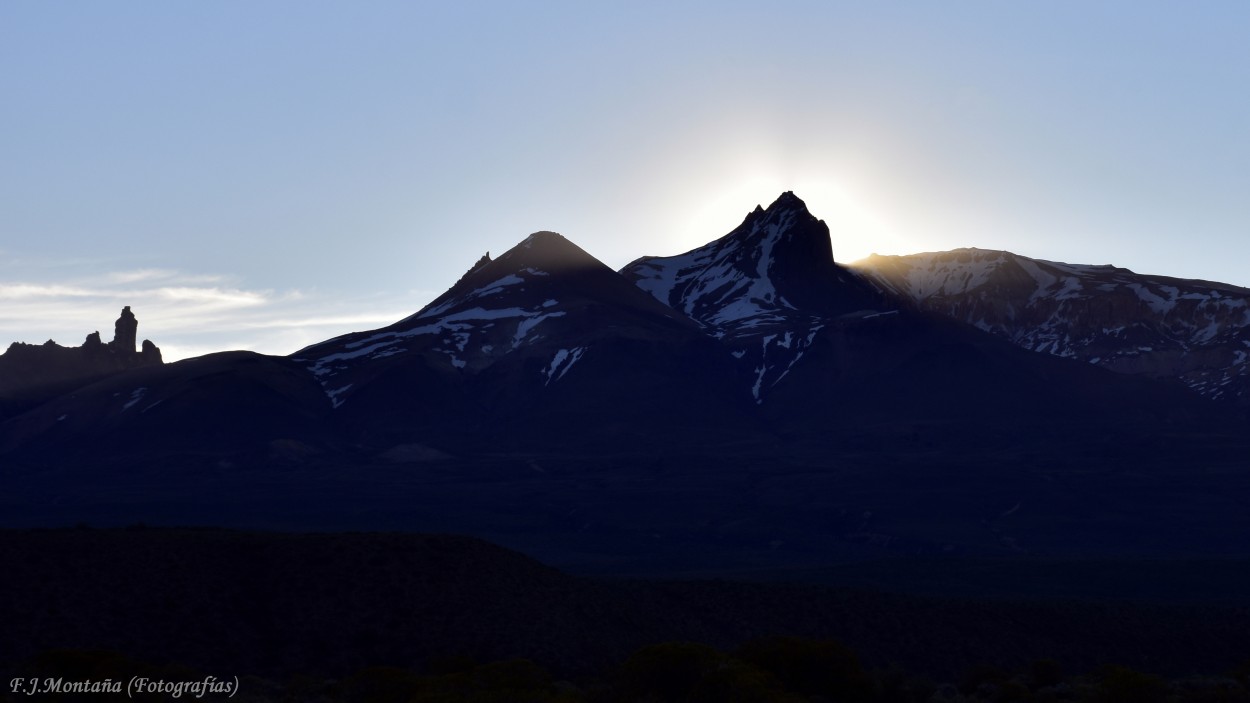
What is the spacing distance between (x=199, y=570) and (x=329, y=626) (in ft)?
28.7

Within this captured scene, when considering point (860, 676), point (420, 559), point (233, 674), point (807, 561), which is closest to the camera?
point (860, 676)

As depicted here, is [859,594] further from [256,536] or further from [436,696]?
[436,696]

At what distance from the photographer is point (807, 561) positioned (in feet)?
607

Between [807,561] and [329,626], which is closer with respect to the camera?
[329,626]

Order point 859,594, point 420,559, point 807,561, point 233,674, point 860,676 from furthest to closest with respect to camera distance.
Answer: point 807,561
point 859,594
point 420,559
point 233,674
point 860,676

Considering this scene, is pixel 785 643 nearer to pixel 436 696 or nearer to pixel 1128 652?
pixel 436 696

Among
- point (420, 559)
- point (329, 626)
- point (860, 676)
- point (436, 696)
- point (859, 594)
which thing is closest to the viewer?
point (436, 696)

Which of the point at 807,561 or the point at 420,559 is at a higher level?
the point at 420,559

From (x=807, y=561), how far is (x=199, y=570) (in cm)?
10702

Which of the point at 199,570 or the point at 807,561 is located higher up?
the point at 199,570

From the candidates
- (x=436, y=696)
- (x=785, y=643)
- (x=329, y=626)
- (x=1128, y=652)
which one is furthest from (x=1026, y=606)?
(x=436, y=696)

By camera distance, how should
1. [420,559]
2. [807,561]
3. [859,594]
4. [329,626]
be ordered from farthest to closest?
[807,561]
[859,594]
[420,559]
[329,626]

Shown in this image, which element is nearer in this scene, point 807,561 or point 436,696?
point 436,696

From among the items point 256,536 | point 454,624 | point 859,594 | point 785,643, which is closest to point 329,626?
point 454,624
